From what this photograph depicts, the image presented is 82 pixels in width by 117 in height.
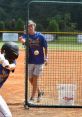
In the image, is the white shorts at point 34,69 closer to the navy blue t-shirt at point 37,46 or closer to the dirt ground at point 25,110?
the navy blue t-shirt at point 37,46

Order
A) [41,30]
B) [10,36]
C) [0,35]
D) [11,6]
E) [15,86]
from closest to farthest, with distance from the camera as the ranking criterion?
[41,30] < [15,86] < [10,36] < [0,35] < [11,6]

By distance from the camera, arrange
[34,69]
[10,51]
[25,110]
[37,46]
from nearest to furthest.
Answer: [10,51] < [25,110] < [37,46] < [34,69]

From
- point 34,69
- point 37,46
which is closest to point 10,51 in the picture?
point 37,46

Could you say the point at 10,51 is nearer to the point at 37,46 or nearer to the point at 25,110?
the point at 25,110

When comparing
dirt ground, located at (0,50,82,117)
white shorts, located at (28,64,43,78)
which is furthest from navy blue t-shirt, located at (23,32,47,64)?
dirt ground, located at (0,50,82,117)

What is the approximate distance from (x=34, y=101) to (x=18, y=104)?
0.41 meters

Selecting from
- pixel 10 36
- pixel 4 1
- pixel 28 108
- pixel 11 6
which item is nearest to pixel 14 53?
pixel 28 108

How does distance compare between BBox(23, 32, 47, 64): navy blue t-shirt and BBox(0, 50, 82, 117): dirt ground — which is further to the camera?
BBox(23, 32, 47, 64): navy blue t-shirt

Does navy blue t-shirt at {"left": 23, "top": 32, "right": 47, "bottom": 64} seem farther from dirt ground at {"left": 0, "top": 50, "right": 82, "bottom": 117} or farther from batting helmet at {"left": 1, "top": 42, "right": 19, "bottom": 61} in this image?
batting helmet at {"left": 1, "top": 42, "right": 19, "bottom": 61}

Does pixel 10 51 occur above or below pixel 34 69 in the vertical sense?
above

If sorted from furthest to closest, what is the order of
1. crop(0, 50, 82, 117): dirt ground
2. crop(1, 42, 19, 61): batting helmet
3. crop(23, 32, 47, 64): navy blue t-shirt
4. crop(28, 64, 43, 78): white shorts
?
crop(28, 64, 43, 78): white shorts, crop(23, 32, 47, 64): navy blue t-shirt, crop(0, 50, 82, 117): dirt ground, crop(1, 42, 19, 61): batting helmet

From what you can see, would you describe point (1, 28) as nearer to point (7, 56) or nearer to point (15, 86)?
point (15, 86)

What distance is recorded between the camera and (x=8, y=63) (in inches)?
275

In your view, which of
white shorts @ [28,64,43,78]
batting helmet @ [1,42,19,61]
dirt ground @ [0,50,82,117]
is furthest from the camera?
white shorts @ [28,64,43,78]
